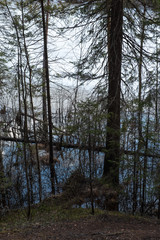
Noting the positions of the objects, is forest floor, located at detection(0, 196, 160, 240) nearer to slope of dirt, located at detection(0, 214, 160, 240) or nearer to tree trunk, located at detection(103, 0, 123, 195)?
slope of dirt, located at detection(0, 214, 160, 240)

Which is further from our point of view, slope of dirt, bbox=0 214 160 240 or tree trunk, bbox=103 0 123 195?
tree trunk, bbox=103 0 123 195

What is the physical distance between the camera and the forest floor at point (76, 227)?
356 centimetres

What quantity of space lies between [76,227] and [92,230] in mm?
395

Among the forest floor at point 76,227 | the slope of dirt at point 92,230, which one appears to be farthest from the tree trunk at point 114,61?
the slope of dirt at point 92,230

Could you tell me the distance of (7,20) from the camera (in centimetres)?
647

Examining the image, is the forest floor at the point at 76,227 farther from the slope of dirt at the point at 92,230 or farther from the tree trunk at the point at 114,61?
the tree trunk at the point at 114,61

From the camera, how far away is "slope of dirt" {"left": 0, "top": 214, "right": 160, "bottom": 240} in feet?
11.5

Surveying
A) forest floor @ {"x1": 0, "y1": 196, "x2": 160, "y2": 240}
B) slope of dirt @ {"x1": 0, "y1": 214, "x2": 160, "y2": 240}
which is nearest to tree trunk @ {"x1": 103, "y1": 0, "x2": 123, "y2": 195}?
forest floor @ {"x1": 0, "y1": 196, "x2": 160, "y2": 240}

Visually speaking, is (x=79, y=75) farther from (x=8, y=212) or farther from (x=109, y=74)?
(x=8, y=212)

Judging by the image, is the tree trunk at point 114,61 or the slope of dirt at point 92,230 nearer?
the slope of dirt at point 92,230

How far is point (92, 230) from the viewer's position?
159 inches

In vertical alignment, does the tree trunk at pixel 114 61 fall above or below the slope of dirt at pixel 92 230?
above

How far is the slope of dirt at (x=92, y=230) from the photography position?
3492 millimetres

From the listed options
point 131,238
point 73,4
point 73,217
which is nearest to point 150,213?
point 73,217
